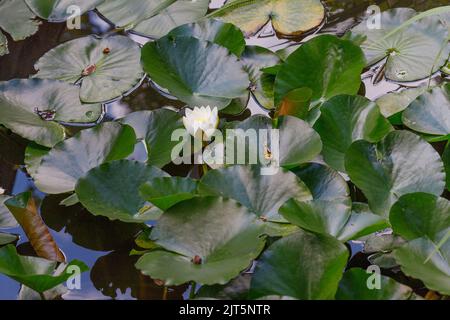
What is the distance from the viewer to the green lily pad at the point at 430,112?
160cm

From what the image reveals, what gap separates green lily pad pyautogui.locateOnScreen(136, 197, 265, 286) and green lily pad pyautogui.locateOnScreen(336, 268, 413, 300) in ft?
0.59

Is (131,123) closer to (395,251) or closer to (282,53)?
(282,53)

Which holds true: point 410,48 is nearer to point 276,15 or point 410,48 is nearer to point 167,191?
point 276,15

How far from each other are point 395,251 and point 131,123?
73 cm

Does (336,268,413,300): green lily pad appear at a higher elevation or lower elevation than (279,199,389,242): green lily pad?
lower

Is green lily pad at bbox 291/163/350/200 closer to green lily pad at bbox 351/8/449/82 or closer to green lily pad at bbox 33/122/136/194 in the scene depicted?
green lily pad at bbox 33/122/136/194

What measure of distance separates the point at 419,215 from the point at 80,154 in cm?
77

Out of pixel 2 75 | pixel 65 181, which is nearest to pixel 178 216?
pixel 65 181

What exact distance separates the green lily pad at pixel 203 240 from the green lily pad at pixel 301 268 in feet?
0.13

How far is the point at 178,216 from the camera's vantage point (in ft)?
4.41

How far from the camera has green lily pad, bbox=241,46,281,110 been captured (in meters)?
1.81

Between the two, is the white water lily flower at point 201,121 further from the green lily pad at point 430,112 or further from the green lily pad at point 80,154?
the green lily pad at point 430,112

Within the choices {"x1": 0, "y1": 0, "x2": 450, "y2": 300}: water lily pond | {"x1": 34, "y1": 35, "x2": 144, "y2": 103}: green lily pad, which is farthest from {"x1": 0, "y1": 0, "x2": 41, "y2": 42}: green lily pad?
{"x1": 34, "y1": 35, "x2": 144, "y2": 103}: green lily pad

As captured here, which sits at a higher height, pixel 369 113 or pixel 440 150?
pixel 369 113
